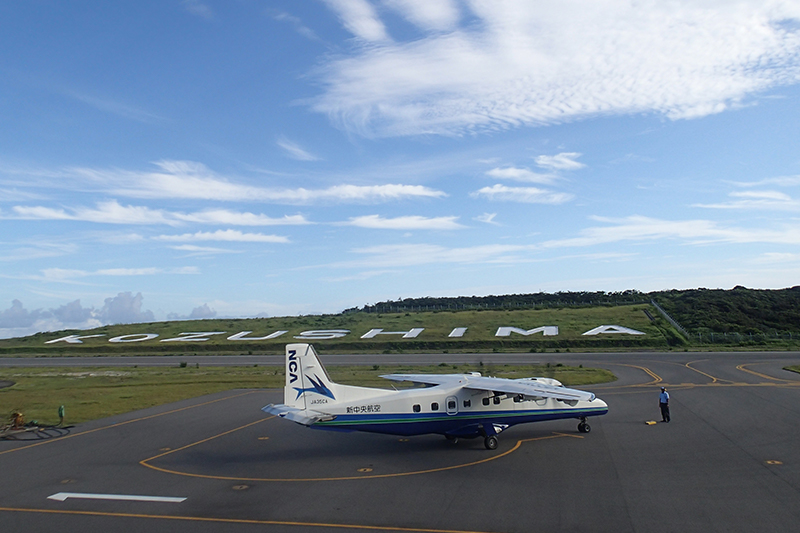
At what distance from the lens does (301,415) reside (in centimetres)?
2269

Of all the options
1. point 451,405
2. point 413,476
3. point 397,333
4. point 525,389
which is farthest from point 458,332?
point 413,476

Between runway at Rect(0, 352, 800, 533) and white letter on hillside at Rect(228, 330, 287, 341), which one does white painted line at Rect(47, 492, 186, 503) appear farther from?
white letter on hillside at Rect(228, 330, 287, 341)

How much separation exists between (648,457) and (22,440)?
30.8 m

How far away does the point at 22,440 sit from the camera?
90.4ft

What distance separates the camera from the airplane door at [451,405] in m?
25.1

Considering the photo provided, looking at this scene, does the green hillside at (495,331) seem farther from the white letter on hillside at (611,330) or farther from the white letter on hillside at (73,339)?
the white letter on hillside at (73,339)

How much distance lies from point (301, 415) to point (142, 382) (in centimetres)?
3488

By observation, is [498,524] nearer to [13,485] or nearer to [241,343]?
[13,485]

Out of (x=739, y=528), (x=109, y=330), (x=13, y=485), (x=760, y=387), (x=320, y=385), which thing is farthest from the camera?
(x=109, y=330)

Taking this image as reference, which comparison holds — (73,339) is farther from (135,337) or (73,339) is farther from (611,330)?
(611,330)

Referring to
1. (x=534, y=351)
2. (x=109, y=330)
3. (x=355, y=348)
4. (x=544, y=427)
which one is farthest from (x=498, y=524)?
(x=109, y=330)

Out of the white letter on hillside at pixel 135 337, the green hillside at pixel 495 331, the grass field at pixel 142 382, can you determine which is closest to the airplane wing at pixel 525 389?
the grass field at pixel 142 382

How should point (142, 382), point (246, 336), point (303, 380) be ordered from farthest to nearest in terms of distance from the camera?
point (246, 336) → point (142, 382) → point (303, 380)

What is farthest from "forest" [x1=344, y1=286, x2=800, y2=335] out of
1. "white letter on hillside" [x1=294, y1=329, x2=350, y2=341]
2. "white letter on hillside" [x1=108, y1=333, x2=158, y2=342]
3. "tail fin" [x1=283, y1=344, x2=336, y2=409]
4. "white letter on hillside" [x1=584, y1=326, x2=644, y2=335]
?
"white letter on hillside" [x1=108, y1=333, x2=158, y2=342]
